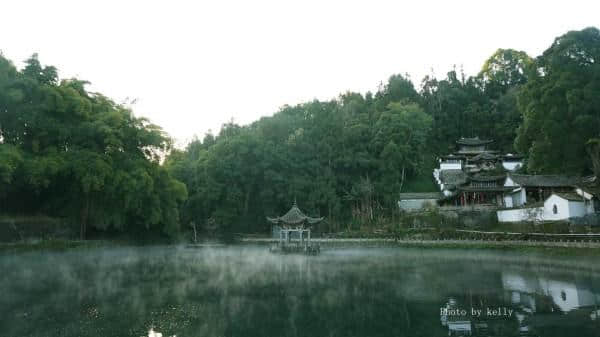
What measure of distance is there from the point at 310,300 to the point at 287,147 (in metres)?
39.0

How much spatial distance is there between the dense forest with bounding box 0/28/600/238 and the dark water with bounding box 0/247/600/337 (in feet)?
42.4

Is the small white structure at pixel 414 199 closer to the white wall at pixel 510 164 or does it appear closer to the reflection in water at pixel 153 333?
the white wall at pixel 510 164

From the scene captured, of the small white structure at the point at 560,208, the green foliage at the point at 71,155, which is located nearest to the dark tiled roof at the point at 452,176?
the small white structure at the point at 560,208

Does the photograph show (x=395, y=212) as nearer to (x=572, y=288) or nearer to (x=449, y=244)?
(x=449, y=244)

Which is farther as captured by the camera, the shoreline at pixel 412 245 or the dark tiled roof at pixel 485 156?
the dark tiled roof at pixel 485 156

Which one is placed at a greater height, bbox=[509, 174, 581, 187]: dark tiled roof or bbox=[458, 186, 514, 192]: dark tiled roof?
bbox=[509, 174, 581, 187]: dark tiled roof

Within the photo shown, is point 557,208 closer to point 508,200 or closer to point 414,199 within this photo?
point 508,200

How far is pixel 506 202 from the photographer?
4134 cm

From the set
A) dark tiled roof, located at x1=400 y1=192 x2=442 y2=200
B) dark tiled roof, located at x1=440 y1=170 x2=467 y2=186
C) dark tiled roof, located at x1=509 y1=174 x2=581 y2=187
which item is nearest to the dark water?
dark tiled roof, located at x1=509 y1=174 x2=581 y2=187

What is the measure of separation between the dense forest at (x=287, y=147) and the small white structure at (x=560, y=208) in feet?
7.04

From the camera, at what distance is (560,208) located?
30.8 meters

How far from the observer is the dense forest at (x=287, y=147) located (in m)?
30.3

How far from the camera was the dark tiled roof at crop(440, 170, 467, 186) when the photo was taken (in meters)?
51.8

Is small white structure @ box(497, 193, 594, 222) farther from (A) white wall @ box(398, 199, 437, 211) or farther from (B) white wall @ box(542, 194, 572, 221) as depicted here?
(A) white wall @ box(398, 199, 437, 211)
